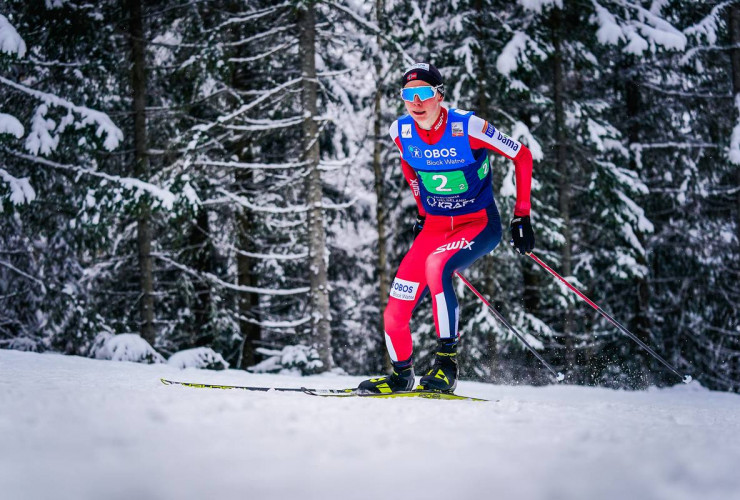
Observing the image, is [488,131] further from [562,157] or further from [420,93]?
[562,157]

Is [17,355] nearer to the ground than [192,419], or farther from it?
nearer to the ground

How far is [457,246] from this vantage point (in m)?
4.42

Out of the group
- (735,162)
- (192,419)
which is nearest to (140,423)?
(192,419)

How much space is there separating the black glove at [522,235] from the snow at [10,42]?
672 centimetres

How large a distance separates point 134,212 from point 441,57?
6617mm

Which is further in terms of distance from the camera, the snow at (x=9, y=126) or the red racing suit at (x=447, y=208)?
the snow at (x=9, y=126)

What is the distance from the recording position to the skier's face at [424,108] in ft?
14.4

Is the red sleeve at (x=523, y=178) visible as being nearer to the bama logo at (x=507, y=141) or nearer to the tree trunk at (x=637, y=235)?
the bama logo at (x=507, y=141)

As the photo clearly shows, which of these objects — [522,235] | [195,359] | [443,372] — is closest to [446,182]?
[522,235]

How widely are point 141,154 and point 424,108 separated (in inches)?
292

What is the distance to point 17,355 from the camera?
219 inches

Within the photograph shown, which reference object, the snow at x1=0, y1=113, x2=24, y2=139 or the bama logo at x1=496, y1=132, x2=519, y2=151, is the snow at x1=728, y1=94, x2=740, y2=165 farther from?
the snow at x1=0, y1=113, x2=24, y2=139

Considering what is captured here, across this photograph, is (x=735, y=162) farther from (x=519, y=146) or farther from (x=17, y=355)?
(x=17, y=355)

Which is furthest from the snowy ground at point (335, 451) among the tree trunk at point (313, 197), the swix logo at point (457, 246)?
the tree trunk at point (313, 197)
